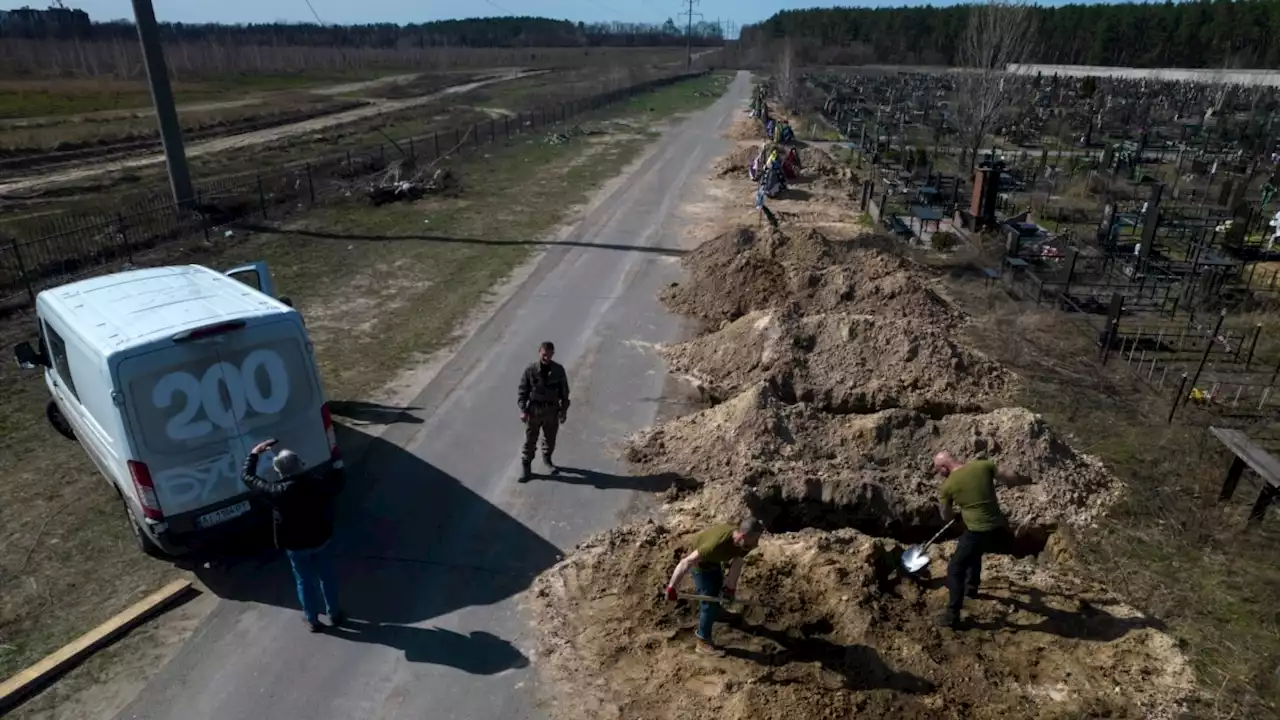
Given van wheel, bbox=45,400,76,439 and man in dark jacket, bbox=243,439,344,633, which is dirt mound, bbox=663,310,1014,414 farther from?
van wheel, bbox=45,400,76,439

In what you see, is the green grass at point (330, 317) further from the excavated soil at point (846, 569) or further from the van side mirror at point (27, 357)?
the excavated soil at point (846, 569)

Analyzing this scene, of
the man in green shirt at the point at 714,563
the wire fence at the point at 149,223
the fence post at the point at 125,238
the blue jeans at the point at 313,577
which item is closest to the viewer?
the man in green shirt at the point at 714,563

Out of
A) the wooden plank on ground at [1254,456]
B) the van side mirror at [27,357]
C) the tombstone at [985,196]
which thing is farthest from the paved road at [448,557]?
the tombstone at [985,196]

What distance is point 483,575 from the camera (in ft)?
23.7

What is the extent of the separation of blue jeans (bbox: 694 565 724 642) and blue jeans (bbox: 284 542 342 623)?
3.12 meters

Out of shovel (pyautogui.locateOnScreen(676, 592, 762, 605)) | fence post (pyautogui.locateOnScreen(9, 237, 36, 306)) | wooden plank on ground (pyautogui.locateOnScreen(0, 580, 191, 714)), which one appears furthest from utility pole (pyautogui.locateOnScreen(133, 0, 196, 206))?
shovel (pyautogui.locateOnScreen(676, 592, 762, 605))

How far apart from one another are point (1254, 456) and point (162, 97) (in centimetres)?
2390

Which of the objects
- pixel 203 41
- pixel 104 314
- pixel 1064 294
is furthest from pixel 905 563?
pixel 203 41

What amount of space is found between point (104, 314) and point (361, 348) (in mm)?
A: 5708

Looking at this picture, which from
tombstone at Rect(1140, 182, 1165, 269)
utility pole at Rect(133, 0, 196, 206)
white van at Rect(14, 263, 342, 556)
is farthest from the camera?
utility pole at Rect(133, 0, 196, 206)

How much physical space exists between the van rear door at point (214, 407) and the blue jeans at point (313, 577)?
852mm

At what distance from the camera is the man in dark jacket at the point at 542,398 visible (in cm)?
847

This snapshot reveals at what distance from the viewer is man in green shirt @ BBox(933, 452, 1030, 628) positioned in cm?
628

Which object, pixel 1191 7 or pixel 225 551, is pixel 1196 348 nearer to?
pixel 225 551
